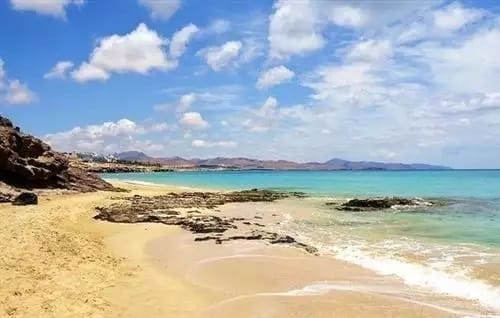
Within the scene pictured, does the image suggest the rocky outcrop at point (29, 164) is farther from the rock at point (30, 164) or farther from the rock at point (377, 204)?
the rock at point (377, 204)

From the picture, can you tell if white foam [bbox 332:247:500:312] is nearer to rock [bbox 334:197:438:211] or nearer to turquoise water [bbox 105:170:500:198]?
rock [bbox 334:197:438:211]

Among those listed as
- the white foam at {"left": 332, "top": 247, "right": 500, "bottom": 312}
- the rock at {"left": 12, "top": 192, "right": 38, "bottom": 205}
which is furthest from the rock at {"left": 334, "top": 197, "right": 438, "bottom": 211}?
the rock at {"left": 12, "top": 192, "right": 38, "bottom": 205}

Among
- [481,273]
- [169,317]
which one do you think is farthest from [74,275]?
[481,273]

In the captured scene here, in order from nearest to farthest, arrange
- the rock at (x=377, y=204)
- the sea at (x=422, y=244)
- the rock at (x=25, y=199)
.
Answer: the sea at (x=422, y=244) < the rock at (x=25, y=199) < the rock at (x=377, y=204)

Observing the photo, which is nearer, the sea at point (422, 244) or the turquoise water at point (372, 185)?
the sea at point (422, 244)

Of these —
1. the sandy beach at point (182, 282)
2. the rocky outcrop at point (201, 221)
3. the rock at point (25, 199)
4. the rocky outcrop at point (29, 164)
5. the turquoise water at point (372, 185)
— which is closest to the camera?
the sandy beach at point (182, 282)

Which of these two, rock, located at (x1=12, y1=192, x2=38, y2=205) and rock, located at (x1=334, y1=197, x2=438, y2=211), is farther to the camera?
rock, located at (x1=334, y1=197, x2=438, y2=211)

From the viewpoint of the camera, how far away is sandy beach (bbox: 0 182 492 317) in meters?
9.65

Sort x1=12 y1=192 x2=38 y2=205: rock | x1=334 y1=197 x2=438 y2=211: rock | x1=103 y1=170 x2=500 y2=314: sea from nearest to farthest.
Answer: x1=103 y1=170 x2=500 y2=314: sea, x1=12 y1=192 x2=38 y2=205: rock, x1=334 y1=197 x2=438 y2=211: rock

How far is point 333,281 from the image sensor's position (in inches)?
481

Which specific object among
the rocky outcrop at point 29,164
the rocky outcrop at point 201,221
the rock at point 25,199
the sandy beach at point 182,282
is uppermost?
the rocky outcrop at point 29,164

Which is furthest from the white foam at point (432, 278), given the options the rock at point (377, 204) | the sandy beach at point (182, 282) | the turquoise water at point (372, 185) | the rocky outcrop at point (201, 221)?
the turquoise water at point (372, 185)

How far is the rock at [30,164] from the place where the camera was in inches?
1316

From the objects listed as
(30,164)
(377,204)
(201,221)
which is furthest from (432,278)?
(30,164)
